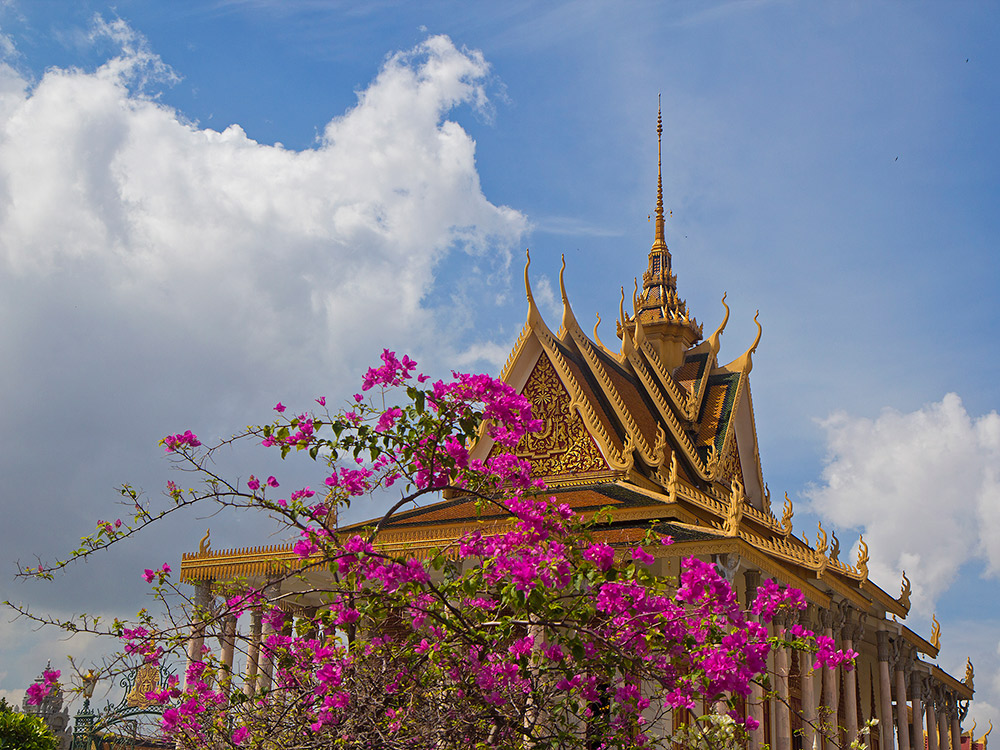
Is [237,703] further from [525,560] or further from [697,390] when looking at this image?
[697,390]

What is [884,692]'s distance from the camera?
19.8 metres

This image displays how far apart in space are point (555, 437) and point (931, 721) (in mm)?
14554

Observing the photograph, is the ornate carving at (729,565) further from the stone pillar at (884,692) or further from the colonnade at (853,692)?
the stone pillar at (884,692)

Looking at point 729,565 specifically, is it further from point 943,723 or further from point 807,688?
point 943,723

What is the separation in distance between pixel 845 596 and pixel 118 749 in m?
11.5

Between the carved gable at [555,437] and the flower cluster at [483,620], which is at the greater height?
the carved gable at [555,437]

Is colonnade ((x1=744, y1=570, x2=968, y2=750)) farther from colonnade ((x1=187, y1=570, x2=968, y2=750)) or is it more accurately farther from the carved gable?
the carved gable

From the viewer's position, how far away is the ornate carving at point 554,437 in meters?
17.4

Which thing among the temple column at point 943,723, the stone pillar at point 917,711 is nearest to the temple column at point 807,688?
the stone pillar at point 917,711

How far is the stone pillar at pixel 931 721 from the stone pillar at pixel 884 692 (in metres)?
5.55

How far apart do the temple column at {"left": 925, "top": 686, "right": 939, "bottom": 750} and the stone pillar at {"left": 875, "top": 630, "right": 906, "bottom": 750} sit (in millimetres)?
5567

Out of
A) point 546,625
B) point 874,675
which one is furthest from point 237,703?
point 874,675

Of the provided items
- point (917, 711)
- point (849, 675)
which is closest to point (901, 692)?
point (917, 711)

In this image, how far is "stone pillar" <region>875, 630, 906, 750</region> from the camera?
19.5m
